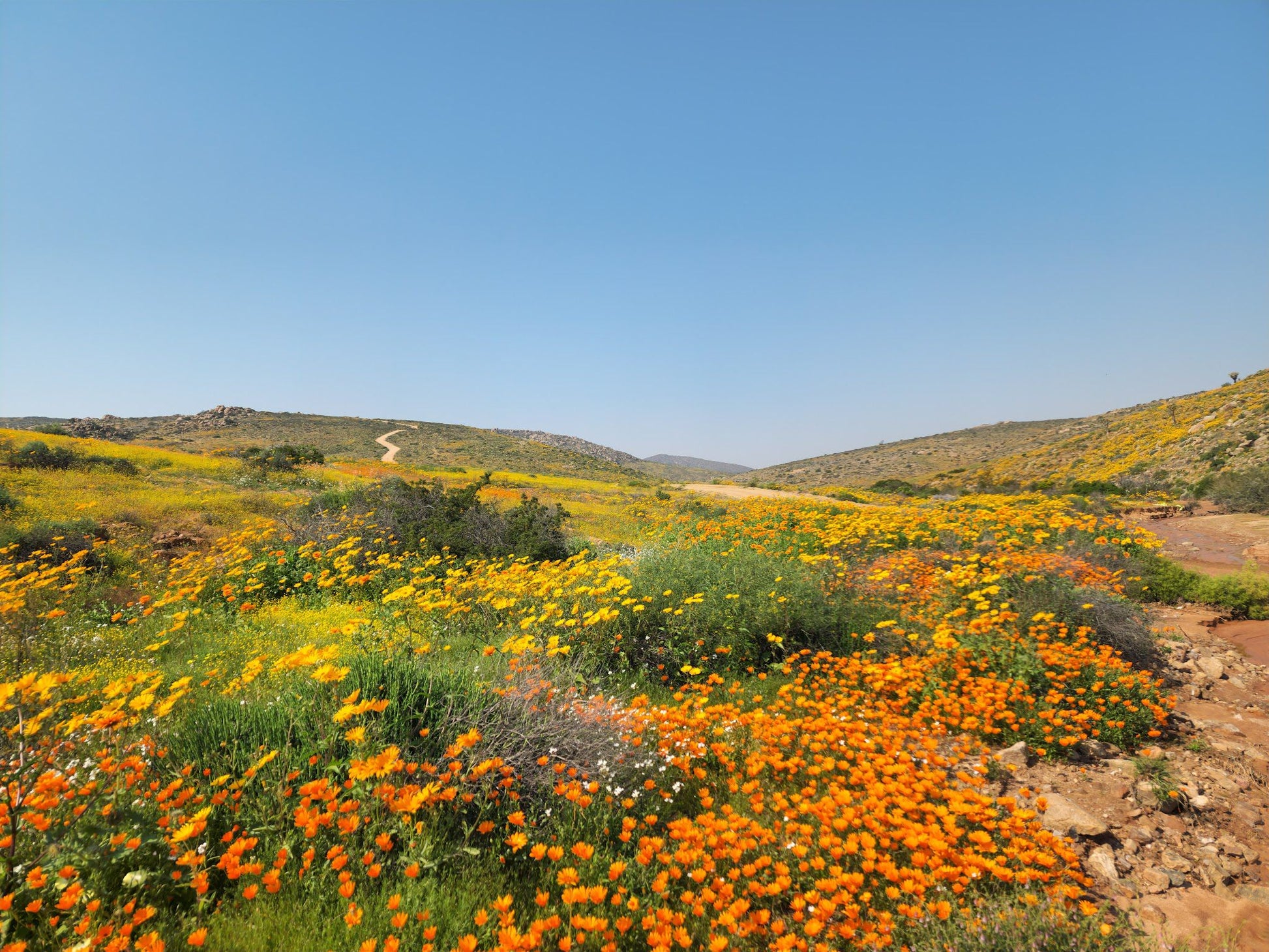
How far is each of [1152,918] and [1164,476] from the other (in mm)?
29678

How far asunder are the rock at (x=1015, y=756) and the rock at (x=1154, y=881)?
3.67 feet

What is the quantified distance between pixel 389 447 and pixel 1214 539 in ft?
212

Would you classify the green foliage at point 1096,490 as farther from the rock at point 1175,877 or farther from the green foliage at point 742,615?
the rock at point 1175,877

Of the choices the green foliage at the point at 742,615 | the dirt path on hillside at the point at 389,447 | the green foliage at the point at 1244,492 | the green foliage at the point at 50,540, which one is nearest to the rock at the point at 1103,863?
the green foliage at the point at 742,615

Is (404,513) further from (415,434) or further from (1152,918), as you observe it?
(415,434)

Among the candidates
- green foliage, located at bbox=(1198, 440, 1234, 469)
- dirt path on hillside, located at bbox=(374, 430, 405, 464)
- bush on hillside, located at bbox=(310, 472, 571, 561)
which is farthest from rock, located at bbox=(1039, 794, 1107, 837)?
dirt path on hillside, located at bbox=(374, 430, 405, 464)

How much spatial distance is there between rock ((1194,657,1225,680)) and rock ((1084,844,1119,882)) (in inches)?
167

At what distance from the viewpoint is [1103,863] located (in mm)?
3143

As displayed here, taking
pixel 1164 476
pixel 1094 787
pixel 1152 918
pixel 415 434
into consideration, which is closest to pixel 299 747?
pixel 1152 918

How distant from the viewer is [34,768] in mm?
3004

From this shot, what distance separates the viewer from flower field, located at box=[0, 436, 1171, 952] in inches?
90.9

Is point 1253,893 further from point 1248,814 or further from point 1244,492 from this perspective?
point 1244,492

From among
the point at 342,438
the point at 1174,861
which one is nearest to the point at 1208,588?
the point at 1174,861

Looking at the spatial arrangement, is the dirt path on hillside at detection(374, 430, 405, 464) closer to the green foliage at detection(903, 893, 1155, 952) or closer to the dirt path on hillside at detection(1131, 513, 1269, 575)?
the dirt path on hillside at detection(1131, 513, 1269, 575)
